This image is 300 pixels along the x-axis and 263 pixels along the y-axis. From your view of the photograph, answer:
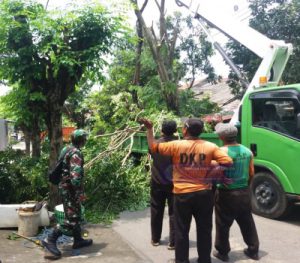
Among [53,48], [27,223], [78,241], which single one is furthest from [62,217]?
[53,48]

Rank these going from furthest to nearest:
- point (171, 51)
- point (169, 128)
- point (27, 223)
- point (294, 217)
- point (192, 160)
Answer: point (171, 51) → point (294, 217) → point (27, 223) → point (169, 128) → point (192, 160)

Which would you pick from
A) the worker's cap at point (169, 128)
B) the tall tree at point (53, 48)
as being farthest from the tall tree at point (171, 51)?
the worker's cap at point (169, 128)

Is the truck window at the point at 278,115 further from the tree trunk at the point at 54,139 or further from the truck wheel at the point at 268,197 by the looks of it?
the tree trunk at the point at 54,139

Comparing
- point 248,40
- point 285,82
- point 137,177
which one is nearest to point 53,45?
point 137,177

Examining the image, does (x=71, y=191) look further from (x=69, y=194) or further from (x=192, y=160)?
(x=192, y=160)

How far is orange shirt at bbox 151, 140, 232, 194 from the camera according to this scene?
164 inches

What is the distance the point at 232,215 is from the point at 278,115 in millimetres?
2328

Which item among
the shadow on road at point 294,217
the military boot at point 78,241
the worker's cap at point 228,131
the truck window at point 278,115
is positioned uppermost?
the truck window at point 278,115

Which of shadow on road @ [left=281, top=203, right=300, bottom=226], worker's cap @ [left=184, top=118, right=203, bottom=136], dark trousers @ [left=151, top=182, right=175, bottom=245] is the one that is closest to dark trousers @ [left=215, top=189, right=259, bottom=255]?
dark trousers @ [left=151, top=182, right=175, bottom=245]

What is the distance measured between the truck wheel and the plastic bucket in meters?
3.65

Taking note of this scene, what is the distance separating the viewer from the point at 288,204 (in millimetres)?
6426

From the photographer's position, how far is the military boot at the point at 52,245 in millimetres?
5016

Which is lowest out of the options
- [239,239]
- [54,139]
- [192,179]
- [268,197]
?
[239,239]

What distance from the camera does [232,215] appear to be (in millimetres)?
4730
